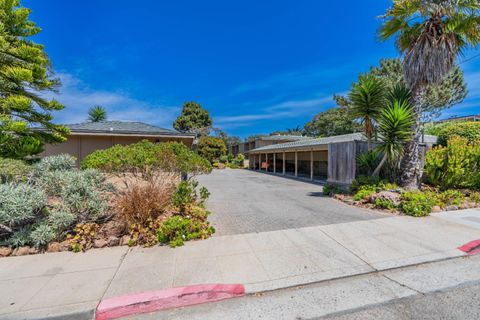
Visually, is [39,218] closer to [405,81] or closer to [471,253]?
[471,253]

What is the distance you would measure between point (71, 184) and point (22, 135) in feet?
19.5

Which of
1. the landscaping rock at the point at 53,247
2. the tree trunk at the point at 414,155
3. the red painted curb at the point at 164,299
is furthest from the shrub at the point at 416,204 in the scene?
the landscaping rock at the point at 53,247

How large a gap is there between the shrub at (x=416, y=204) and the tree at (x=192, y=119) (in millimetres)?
33931

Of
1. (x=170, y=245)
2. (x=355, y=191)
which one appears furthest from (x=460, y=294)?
(x=355, y=191)

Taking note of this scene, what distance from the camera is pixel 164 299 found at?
276 cm

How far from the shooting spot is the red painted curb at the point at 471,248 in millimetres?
4078

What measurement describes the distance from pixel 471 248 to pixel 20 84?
13.8 m

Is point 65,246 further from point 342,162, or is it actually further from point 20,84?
point 342,162

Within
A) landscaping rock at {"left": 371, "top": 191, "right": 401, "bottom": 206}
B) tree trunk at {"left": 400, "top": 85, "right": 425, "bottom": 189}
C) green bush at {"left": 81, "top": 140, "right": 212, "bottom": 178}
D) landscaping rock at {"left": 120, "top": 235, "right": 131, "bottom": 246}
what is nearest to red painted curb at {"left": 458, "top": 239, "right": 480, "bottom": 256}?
landscaping rock at {"left": 371, "top": 191, "right": 401, "bottom": 206}

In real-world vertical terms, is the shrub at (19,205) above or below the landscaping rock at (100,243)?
above

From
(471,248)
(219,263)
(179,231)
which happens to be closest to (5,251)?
(179,231)

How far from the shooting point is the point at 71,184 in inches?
189

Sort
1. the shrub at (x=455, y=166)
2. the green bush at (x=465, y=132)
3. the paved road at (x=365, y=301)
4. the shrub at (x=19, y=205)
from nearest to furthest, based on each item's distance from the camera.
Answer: the paved road at (x=365, y=301), the shrub at (x=19, y=205), the shrub at (x=455, y=166), the green bush at (x=465, y=132)

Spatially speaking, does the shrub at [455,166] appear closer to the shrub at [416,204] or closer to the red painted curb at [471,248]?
the shrub at [416,204]
